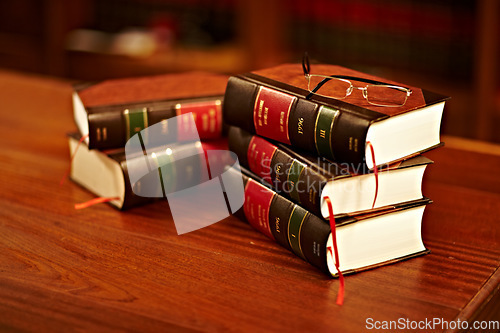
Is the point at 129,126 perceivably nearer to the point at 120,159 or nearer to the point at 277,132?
the point at 120,159

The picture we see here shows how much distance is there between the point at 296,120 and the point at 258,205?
0.49ft

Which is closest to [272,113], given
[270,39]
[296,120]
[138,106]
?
[296,120]

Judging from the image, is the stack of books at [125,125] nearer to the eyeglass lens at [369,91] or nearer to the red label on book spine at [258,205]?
the red label on book spine at [258,205]

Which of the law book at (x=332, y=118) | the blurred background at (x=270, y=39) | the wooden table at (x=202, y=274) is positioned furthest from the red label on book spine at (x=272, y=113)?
the blurred background at (x=270, y=39)

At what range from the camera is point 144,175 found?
995 mm

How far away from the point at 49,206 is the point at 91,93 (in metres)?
0.20

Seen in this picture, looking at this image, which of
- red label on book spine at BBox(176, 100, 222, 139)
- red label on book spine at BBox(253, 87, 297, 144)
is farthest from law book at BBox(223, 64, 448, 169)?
red label on book spine at BBox(176, 100, 222, 139)

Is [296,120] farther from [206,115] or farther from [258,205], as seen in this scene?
[206,115]

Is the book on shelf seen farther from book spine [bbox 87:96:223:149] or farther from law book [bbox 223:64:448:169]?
book spine [bbox 87:96:223:149]

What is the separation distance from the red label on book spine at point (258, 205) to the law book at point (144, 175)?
0.13 m

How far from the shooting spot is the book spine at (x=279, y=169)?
798mm

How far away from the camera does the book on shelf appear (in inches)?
31.2

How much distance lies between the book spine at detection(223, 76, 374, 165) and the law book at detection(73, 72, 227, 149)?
106 millimetres

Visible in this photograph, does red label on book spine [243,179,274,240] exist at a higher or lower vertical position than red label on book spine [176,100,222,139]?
lower
